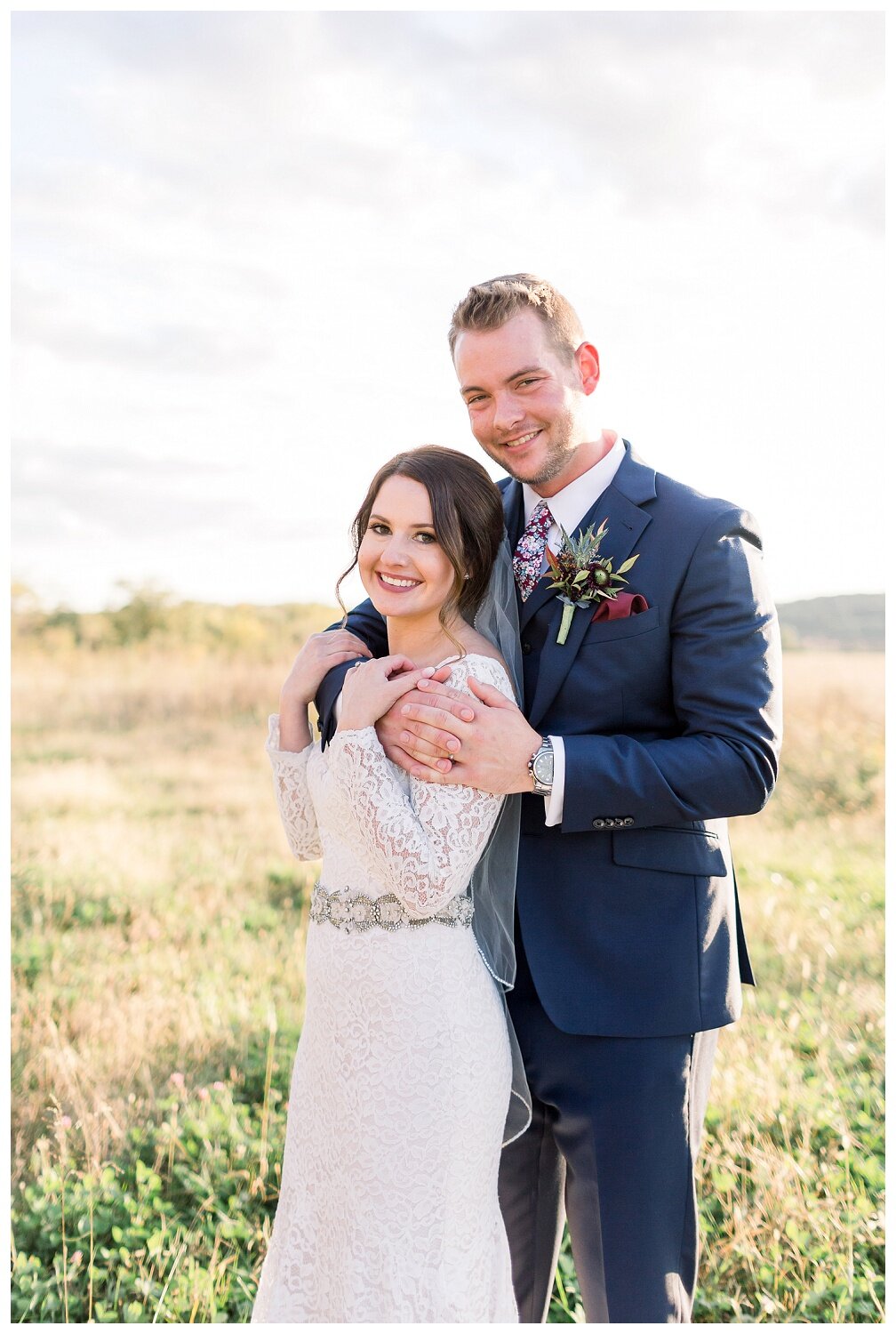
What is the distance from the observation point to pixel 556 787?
2.67 meters

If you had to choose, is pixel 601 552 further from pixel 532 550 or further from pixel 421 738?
pixel 421 738

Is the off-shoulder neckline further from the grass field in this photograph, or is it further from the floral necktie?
the grass field

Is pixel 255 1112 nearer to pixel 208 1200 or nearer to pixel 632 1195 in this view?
pixel 208 1200

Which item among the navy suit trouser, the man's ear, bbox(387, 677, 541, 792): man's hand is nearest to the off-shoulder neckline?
bbox(387, 677, 541, 792): man's hand

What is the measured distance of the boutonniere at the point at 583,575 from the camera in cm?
286

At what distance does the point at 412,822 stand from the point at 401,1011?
1.68 ft

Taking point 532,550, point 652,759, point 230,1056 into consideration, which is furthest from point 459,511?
point 230,1056

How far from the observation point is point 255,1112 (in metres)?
4.70

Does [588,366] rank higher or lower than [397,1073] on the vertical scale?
higher

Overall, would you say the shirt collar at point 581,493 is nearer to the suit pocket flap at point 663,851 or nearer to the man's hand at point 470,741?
the man's hand at point 470,741

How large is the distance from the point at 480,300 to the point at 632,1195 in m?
2.58

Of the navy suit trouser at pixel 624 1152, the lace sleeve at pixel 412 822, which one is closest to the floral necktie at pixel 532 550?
the lace sleeve at pixel 412 822

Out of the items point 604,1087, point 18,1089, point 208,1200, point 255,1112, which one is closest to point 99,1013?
point 18,1089

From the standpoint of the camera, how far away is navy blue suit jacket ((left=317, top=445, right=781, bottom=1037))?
2.70 meters
